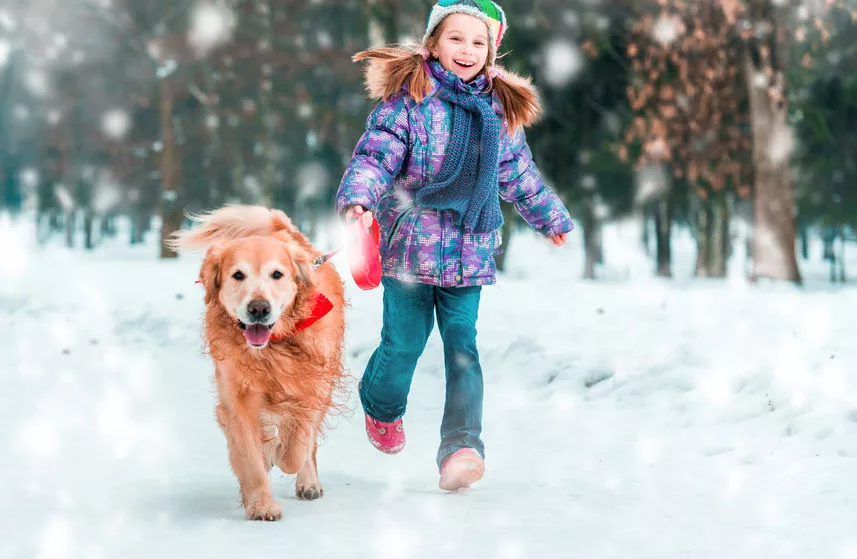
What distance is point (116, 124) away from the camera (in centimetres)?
3294

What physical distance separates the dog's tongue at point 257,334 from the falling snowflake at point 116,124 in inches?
1170

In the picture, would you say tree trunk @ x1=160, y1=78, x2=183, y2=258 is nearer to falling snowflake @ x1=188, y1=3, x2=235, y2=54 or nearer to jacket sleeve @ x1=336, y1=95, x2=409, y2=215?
falling snowflake @ x1=188, y1=3, x2=235, y2=54

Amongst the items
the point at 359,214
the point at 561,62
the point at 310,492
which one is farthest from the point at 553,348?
the point at 561,62

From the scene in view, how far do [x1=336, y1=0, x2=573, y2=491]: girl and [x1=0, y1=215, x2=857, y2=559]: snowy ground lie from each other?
67 cm

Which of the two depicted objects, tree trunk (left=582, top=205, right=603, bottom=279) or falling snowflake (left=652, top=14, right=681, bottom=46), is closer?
falling snowflake (left=652, top=14, right=681, bottom=46)

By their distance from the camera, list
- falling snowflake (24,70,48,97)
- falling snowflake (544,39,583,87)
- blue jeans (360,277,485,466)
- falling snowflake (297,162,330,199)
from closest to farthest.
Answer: blue jeans (360,277,485,466), falling snowflake (544,39,583,87), falling snowflake (297,162,330,199), falling snowflake (24,70,48,97)

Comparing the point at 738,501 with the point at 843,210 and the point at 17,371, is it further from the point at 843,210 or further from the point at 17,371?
the point at 843,210

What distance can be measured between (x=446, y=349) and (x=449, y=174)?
875 millimetres

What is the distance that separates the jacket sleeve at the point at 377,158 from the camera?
445 centimetres

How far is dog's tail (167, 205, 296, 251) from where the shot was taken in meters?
4.95

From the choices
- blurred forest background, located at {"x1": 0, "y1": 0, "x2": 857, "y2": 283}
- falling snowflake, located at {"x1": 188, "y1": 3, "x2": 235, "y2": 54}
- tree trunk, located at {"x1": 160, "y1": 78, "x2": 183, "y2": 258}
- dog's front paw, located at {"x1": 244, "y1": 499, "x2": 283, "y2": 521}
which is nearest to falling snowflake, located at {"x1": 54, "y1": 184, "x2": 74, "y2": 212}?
blurred forest background, located at {"x1": 0, "y1": 0, "x2": 857, "y2": 283}

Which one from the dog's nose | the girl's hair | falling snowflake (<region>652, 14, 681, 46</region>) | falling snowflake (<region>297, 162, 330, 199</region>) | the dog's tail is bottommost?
the dog's nose

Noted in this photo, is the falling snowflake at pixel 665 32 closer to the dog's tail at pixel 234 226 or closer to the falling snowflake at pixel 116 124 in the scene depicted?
the dog's tail at pixel 234 226

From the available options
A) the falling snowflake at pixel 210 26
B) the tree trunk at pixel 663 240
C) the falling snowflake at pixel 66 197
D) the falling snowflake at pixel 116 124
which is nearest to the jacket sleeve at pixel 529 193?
the tree trunk at pixel 663 240
